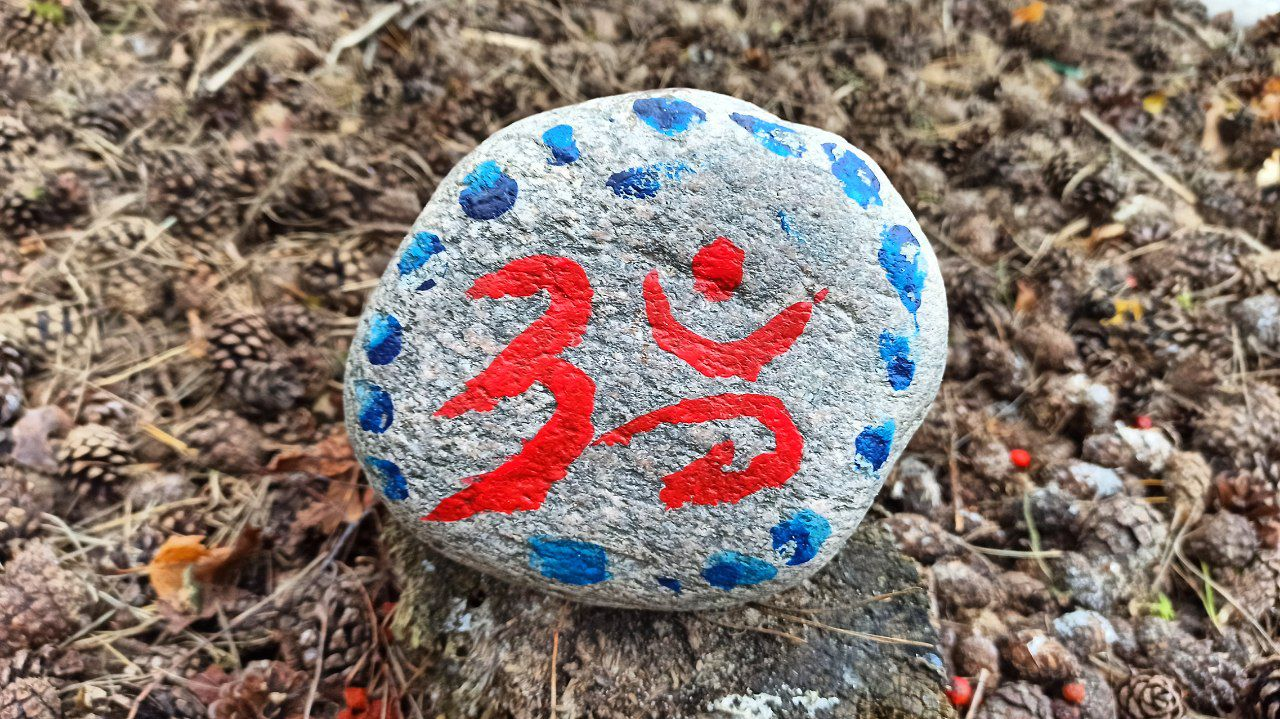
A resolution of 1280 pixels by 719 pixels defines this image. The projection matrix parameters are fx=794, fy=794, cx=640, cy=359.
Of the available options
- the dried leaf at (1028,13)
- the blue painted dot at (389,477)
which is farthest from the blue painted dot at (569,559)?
the dried leaf at (1028,13)

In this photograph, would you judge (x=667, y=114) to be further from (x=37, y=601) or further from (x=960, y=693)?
(x=37, y=601)

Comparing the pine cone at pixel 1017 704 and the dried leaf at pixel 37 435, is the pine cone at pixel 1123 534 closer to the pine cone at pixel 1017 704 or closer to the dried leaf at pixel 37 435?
the pine cone at pixel 1017 704

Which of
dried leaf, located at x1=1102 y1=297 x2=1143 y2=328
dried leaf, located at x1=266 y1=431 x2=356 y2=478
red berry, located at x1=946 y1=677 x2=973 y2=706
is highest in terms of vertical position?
dried leaf, located at x1=266 y1=431 x2=356 y2=478

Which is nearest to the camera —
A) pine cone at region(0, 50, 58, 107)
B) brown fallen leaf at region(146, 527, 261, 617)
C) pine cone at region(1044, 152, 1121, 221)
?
brown fallen leaf at region(146, 527, 261, 617)

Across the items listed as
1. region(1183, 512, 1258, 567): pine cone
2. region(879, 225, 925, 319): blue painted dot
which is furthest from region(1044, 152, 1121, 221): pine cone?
region(879, 225, 925, 319): blue painted dot

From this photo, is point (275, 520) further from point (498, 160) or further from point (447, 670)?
point (498, 160)

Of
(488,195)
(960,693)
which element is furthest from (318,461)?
(960,693)

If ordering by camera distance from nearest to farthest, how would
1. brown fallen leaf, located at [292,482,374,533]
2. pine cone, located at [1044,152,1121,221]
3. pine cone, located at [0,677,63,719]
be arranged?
1. pine cone, located at [0,677,63,719]
2. brown fallen leaf, located at [292,482,374,533]
3. pine cone, located at [1044,152,1121,221]

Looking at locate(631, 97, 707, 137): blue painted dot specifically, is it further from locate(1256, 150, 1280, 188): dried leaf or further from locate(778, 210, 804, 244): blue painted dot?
locate(1256, 150, 1280, 188): dried leaf
